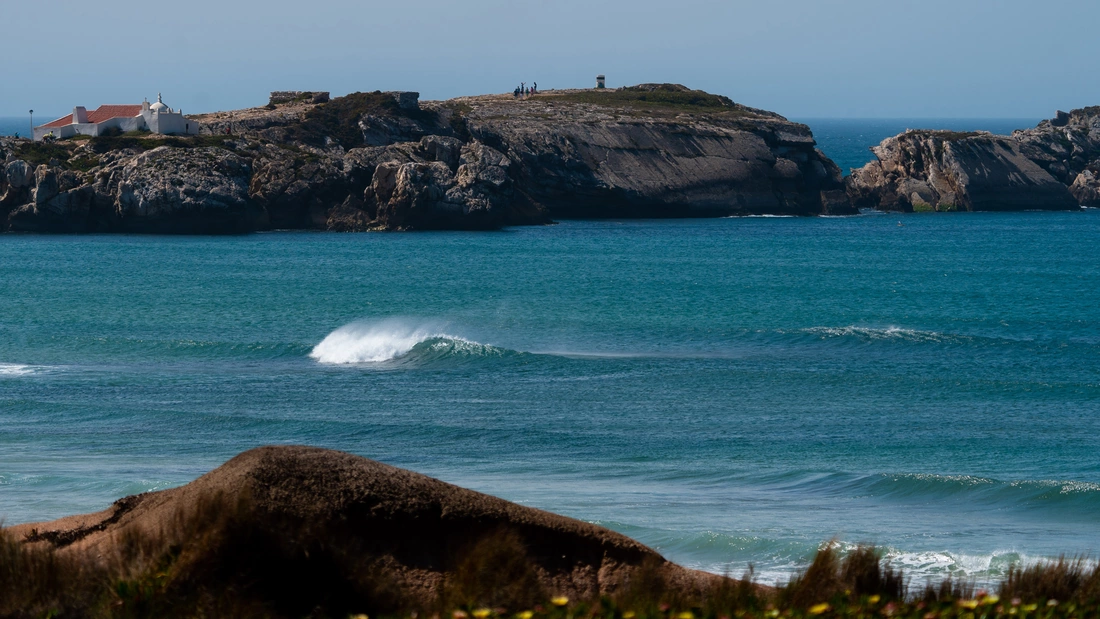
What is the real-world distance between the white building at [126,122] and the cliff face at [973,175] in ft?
177

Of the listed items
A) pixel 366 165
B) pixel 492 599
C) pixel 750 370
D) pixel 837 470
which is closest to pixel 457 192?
pixel 366 165

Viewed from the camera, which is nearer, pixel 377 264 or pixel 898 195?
pixel 377 264

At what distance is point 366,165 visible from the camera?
80.5m

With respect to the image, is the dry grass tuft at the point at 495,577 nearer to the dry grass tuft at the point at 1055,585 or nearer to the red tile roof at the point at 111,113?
the dry grass tuft at the point at 1055,585

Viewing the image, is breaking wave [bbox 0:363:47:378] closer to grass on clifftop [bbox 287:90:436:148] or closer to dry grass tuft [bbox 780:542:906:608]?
dry grass tuft [bbox 780:542:906:608]

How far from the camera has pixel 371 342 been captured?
115 feet

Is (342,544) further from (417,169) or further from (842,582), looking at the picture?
(417,169)

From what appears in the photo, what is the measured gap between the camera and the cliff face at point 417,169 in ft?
246

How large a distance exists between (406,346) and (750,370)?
9.95 m

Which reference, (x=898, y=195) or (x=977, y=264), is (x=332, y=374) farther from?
(x=898, y=195)

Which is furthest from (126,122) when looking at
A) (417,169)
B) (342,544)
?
(342,544)

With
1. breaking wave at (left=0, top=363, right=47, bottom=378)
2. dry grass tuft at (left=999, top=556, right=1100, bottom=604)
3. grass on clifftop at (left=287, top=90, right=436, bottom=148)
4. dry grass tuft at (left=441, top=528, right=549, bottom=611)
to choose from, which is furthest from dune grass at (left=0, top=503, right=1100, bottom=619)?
grass on clifftop at (left=287, top=90, right=436, bottom=148)

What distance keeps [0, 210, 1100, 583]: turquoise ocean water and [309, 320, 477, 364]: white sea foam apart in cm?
16

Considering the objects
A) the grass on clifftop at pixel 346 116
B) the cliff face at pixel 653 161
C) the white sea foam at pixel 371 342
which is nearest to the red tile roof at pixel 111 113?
the grass on clifftop at pixel 346 116
